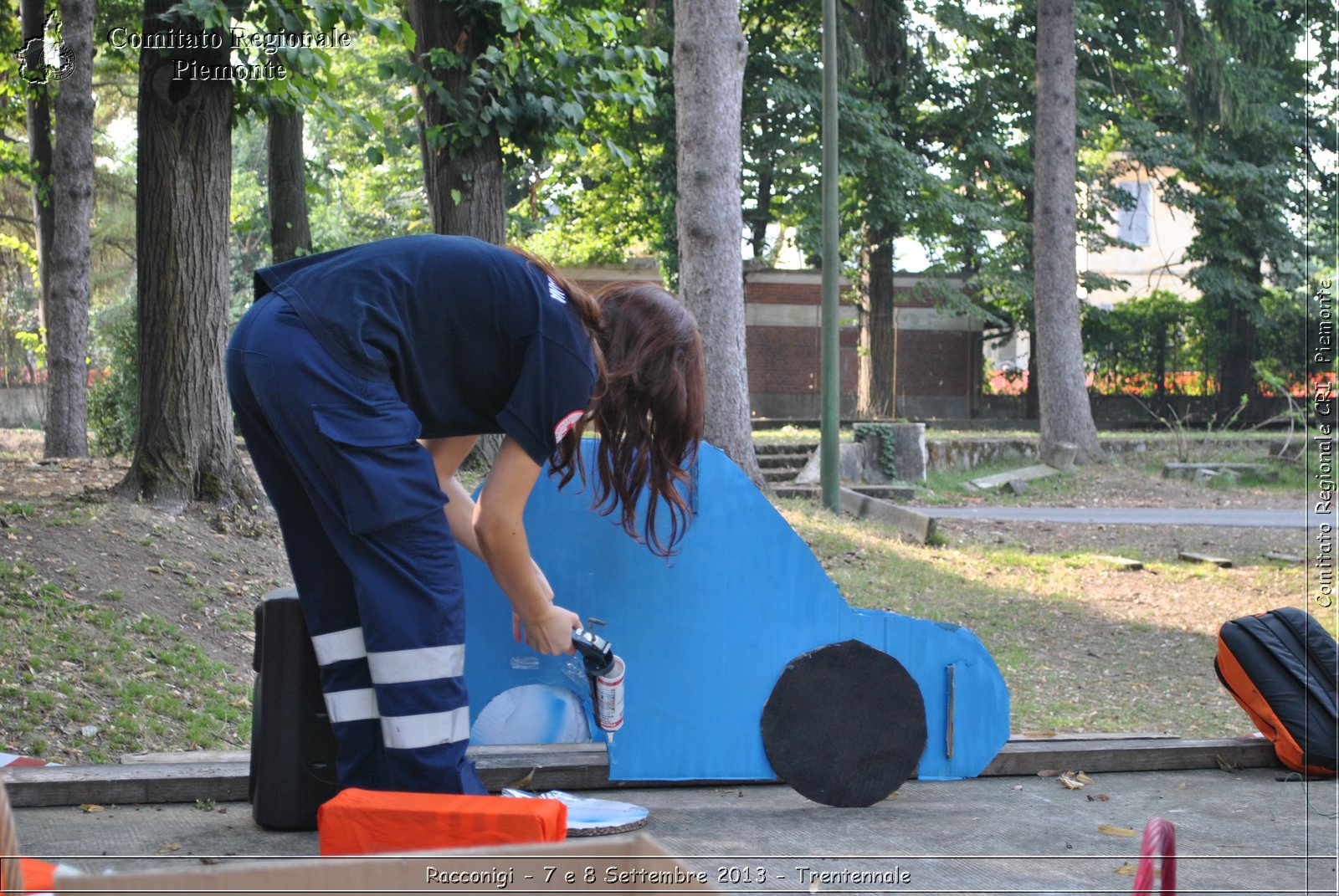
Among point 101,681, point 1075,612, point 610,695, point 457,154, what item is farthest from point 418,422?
point 457,154

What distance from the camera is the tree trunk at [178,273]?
7.12 meters

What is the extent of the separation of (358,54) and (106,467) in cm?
2308

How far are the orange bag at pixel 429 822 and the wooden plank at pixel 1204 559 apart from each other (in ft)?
30.4

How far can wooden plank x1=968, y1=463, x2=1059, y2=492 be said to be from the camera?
16.1m

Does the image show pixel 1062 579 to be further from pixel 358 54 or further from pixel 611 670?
pixel 358 54

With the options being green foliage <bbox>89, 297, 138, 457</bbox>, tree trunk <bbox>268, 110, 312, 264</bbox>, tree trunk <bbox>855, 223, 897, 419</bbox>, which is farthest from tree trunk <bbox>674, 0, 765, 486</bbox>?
tree trunk <bbox>855, 223, 897, 419</bbox>

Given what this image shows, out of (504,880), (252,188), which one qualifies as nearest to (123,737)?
(504,880)

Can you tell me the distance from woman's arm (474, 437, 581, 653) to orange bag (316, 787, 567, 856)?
54 cm

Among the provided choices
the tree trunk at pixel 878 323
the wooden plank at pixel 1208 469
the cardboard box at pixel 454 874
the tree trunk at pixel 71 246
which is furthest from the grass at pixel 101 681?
the tree trunk at pixel 878 323

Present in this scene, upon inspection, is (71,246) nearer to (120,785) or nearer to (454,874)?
(120,785)

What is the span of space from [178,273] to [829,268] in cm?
697

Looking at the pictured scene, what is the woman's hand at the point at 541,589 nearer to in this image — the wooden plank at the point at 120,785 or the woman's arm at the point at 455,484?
the woman's arm at the point at 455,484

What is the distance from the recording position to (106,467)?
1007cm

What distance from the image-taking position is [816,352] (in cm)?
2772
